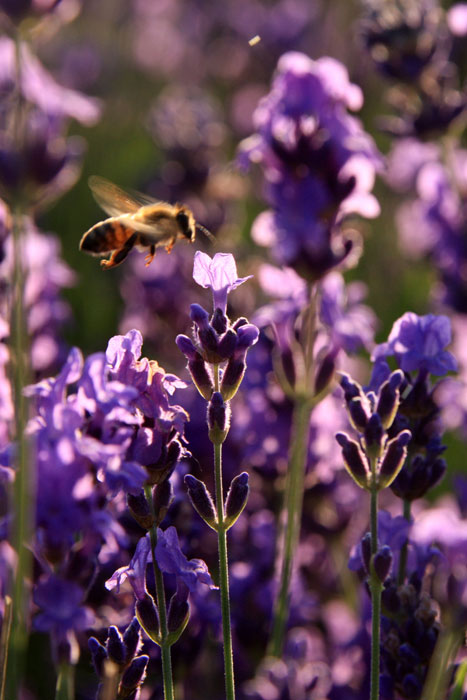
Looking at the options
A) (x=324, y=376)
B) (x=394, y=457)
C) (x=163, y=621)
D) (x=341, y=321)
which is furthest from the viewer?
(x=341, y=321)

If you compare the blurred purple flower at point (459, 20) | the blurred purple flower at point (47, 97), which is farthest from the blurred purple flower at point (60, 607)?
the blurred purple flower at point (459, 20)

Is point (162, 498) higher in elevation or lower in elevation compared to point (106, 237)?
lower

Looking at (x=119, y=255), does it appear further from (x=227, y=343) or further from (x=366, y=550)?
(x=366, y=550)

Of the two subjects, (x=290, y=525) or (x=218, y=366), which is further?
(x=290, y=525)

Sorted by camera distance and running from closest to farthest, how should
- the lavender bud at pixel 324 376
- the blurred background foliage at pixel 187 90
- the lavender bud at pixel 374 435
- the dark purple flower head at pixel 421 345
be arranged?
the lavender bud at pixel 374 435 → the dark purple flower head at pixel 421 345 → the lavender bud at pixel 324 376 → the blurred background foliage at pixel 187 90

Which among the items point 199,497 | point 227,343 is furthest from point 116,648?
point 227,343

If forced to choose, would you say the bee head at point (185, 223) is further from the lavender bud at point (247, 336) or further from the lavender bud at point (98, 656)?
the lavender bud at point (98, 656)

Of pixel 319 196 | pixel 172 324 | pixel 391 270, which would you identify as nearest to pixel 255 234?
pixel 319 196
